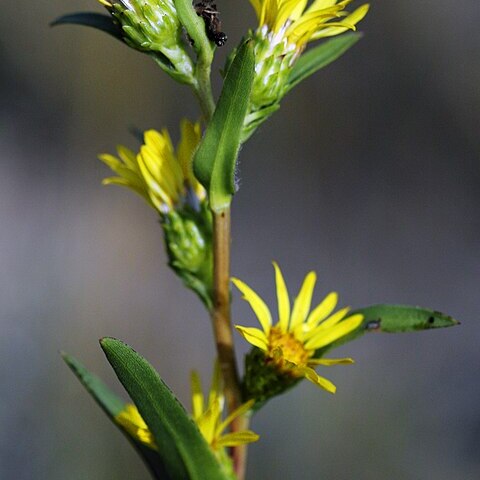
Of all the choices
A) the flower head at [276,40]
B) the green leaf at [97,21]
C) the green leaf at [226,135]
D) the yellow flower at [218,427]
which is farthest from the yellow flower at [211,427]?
the green leaf at [97,21]

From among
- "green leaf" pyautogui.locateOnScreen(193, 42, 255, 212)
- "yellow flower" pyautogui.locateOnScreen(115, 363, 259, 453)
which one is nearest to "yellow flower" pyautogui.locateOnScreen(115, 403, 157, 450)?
"yellow flower" pyautogui.locateOnScreen(115, 363, 259, 453)

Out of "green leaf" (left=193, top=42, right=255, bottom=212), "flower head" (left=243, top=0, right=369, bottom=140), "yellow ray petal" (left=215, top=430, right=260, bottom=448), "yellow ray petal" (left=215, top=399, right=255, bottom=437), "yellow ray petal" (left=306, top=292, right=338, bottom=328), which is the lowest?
"yellow ray petal" (left=215, top=430, right=260, bottom=448)

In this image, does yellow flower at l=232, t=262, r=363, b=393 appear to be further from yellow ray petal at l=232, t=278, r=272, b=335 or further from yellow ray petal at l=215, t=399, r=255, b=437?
yellow ray petal at l=215, t=399, r=255, b=437

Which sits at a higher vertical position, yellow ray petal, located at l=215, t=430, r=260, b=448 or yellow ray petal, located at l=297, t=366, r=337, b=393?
yellow ray petal, located at l=297, t=366, r=337, b=393

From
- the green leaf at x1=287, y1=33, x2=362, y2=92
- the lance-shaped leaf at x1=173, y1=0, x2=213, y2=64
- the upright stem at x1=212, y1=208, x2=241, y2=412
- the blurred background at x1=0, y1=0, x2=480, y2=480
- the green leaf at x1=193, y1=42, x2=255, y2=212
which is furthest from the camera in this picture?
the blurred background at x1=0, y1=0, x2=480, y2=480

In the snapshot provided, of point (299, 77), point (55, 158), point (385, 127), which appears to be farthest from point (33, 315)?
point (299, 77)

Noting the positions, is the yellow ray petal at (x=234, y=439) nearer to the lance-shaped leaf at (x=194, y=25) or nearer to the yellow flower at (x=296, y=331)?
the yellow flower at (x=296, y=331)
